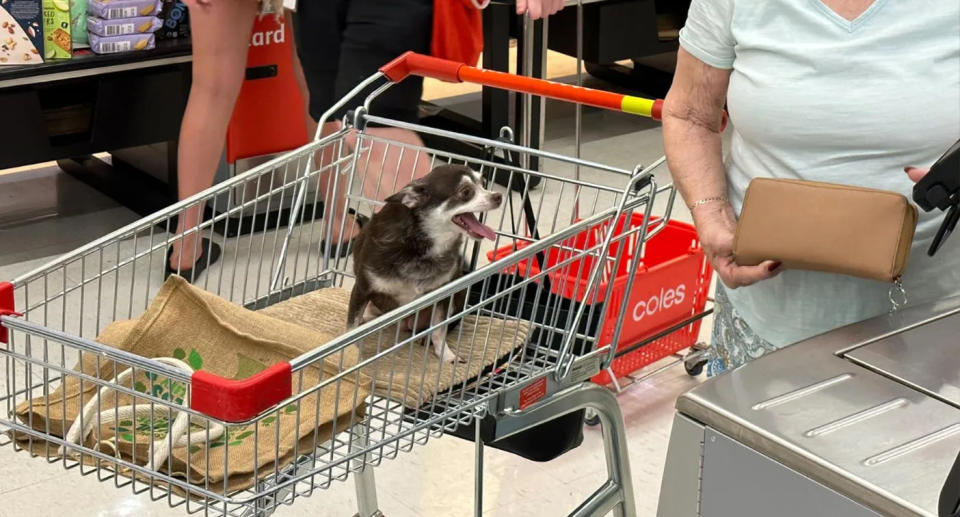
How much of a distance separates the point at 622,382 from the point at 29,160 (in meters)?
2.23

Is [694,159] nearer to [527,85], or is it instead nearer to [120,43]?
[527,85]

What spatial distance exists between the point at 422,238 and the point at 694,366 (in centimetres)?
158

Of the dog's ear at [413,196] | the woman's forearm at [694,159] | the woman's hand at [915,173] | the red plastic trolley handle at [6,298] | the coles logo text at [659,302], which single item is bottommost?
the coles logo text at [659,302]

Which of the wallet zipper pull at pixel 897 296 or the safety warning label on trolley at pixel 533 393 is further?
the safety warning label on trolley at pixel 533 393

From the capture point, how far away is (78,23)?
4.10 metres

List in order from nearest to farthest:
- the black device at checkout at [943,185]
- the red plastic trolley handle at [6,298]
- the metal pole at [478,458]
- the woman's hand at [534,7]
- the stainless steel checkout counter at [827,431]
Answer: the stainless steel checkout counter at [827,431]
the black device at checkout at [943,185]
the red plastic trolley handle at [6,298]
the metal pole at [478,458]
the woman's hand at [534,7]

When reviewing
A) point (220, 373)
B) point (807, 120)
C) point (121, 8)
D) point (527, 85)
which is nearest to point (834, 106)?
point (807, 120)

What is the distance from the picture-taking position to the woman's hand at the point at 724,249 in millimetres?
1521

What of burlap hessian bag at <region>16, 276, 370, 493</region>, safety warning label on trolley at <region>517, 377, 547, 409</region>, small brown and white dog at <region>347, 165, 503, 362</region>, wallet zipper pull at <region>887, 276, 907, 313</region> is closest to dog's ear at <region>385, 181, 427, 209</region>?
small brown and white dog at <region>347, 165, 503, 362</region>

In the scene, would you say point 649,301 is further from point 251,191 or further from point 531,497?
point 251,191

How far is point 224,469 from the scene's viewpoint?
147cm

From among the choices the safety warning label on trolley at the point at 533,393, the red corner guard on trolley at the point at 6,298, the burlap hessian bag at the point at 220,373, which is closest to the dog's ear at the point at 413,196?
the burlap hessian bag at the point at 220,373

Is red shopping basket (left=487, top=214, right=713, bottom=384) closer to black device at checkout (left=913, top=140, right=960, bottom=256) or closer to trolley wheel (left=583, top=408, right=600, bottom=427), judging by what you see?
trolley wheel (left=583, top=408, right=600, bottom=427)

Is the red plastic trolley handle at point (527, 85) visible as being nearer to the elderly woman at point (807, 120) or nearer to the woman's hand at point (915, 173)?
the elderly woman at point (807, 120)
